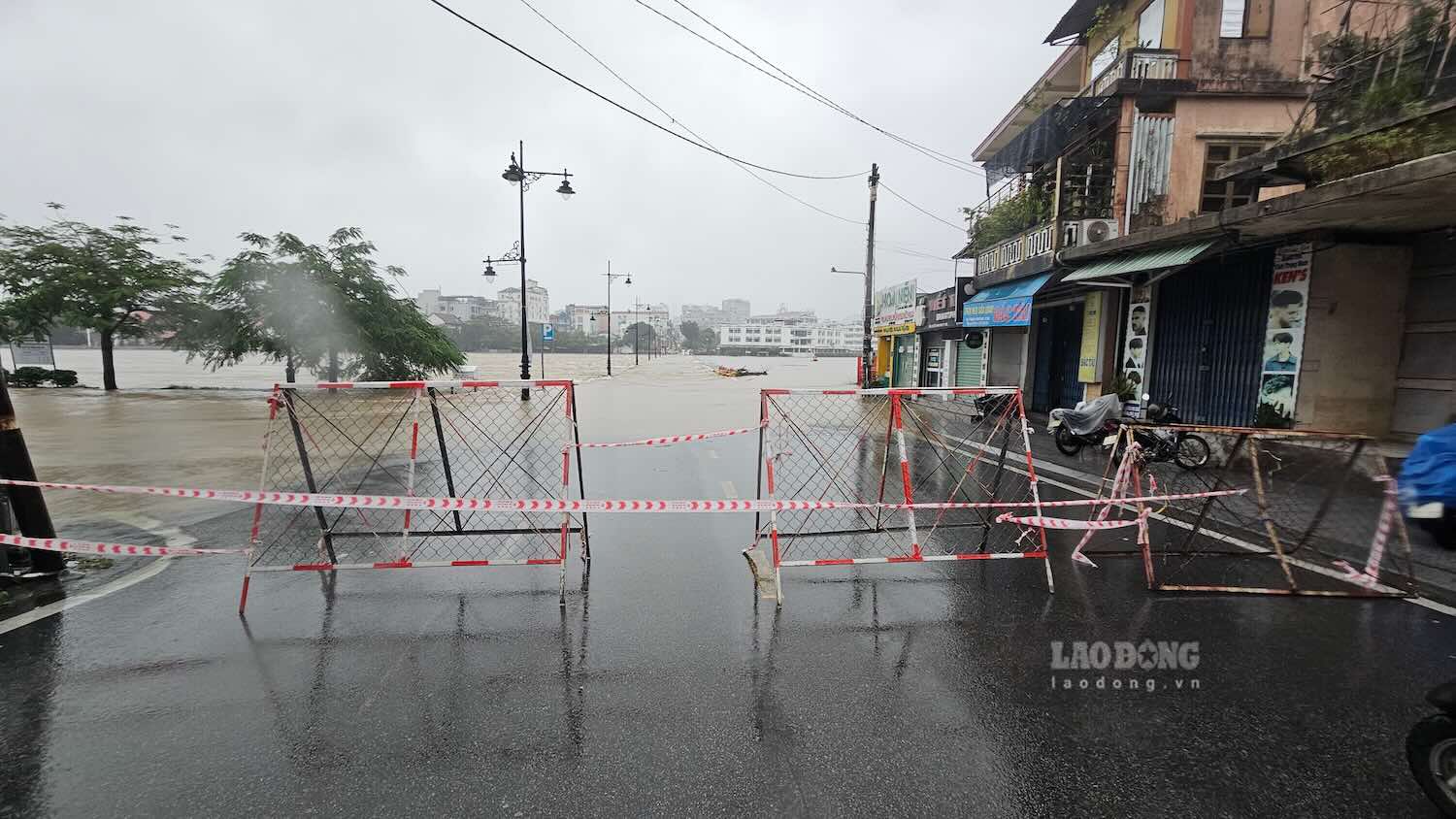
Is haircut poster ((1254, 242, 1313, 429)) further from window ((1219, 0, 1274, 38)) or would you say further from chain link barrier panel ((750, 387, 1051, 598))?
window ((1219, 0, 1274, 38))

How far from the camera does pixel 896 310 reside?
88.7 ft

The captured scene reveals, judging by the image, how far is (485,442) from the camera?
12.0m

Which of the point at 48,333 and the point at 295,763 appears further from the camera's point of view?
the point at 48,333

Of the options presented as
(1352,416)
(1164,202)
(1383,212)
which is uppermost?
(1164,202)

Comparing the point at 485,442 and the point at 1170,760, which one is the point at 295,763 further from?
the point at 485,442

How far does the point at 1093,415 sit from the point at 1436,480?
8969mm

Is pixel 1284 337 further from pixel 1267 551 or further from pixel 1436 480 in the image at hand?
pixel 1436 480

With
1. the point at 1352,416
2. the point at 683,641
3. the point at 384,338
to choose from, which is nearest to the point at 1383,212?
the point at 1352,416

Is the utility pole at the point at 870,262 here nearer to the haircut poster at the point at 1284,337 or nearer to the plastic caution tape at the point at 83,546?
the haircut poster at the point at 1284,337

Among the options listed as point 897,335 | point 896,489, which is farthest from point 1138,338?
point 897,335

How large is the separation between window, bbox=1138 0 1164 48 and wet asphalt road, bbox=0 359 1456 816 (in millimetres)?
14789

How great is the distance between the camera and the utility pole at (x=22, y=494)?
15.2 ft

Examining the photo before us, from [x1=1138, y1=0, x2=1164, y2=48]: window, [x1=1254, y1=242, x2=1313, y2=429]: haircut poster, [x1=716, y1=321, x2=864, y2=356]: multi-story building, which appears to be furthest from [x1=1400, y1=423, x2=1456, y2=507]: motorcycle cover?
[x1=716, y1=321, x2=864, y2=356]: multi-story building

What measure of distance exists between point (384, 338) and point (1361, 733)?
27.4 m
